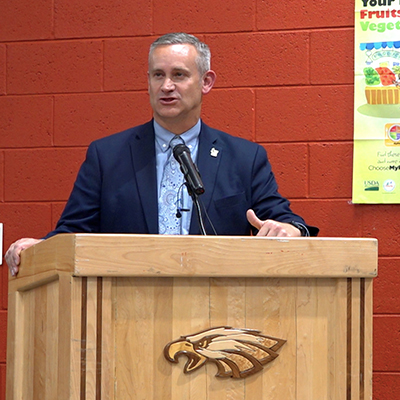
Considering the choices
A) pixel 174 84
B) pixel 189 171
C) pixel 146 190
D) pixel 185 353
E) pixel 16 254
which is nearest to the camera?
pixel 185 353

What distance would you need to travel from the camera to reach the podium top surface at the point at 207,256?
1.45m

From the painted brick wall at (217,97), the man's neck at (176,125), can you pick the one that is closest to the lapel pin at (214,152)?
the man's neck at (176,125)

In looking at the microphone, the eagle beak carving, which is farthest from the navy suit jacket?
the eagle beak carving

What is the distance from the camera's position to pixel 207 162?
2340mm

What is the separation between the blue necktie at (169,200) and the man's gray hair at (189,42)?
1.22 ft

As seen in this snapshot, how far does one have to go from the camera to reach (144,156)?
2.32m

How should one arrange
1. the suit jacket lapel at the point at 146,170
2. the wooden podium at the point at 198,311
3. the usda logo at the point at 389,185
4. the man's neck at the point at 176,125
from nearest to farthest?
the wooden podium at the point at 198,311
the suit jacket lapel at the point at 146,170
the man's neck at the point at 176,125
the usda logo at the point at 389,185

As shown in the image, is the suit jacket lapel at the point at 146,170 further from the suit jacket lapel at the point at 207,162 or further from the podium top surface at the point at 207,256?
the podium top surface at the point at 207,256

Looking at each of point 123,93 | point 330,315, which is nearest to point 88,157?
point 123,93

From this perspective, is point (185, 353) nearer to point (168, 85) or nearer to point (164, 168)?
point (164, 168)

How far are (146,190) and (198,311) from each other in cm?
80

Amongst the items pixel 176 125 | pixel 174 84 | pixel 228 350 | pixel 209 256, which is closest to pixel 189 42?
pixel 174 84

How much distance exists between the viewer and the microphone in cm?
170

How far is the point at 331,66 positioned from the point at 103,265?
1.76 metres
